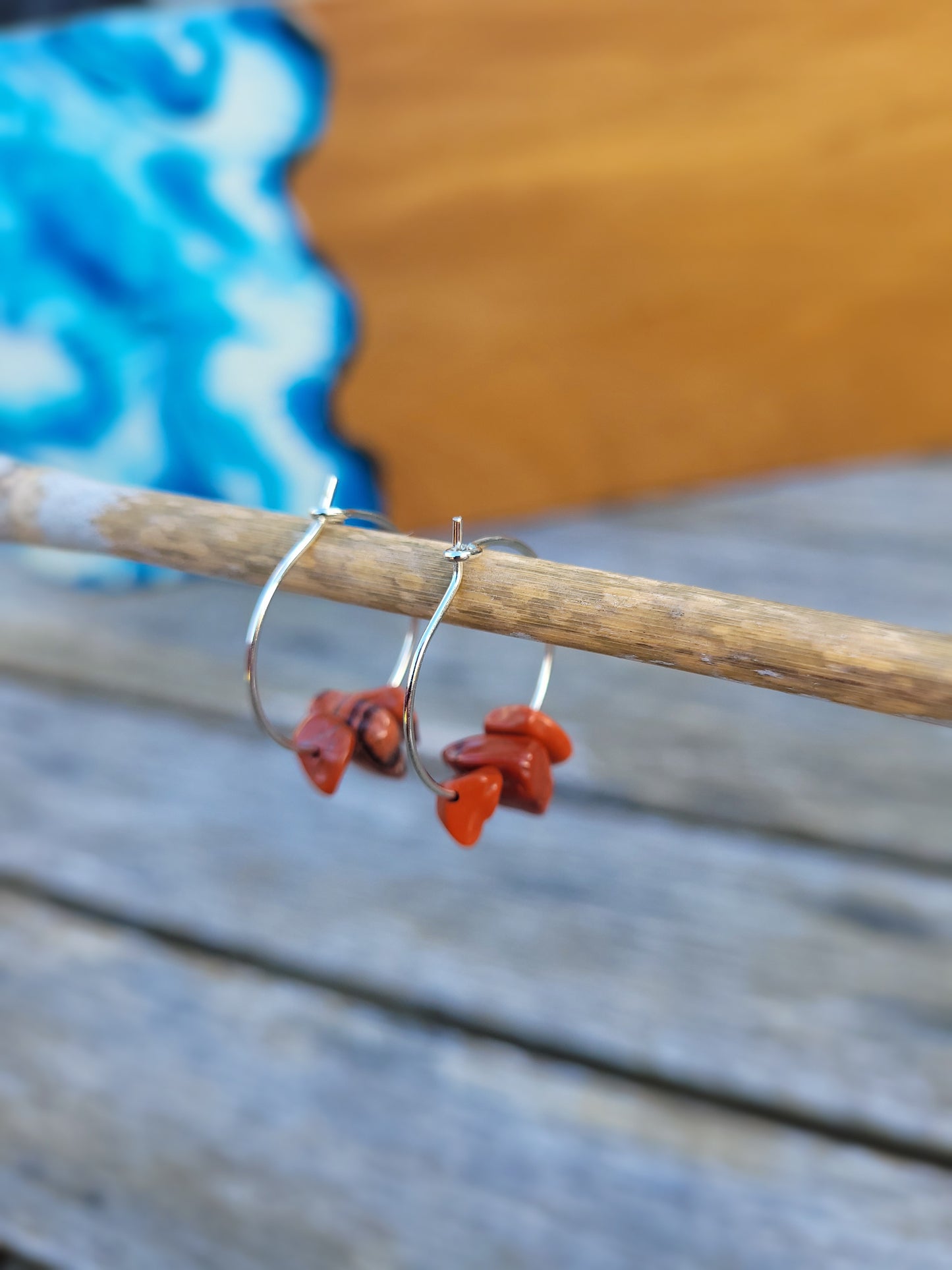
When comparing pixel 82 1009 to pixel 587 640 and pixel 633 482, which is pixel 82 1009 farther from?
pixel 633 482

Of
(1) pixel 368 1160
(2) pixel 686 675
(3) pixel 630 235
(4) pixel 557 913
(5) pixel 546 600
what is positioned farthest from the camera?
(3) pixel 630 235

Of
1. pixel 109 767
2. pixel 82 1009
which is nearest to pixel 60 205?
pixel 109 767

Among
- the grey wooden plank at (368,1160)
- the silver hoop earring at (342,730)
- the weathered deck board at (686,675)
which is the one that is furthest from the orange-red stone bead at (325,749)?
the weathered deck board at (686,675)

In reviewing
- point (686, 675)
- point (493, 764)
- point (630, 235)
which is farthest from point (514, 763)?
point (630, 235)

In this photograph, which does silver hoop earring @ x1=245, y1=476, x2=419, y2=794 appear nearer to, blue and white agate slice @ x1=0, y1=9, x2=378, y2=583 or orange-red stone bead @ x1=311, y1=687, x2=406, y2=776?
orange-red stone bead @ x1=311, y1=687, x2=406, y2=776

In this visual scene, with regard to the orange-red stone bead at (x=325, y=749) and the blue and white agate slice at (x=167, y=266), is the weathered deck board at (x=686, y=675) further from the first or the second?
the orange-red stone bead at (x=325, y=749)

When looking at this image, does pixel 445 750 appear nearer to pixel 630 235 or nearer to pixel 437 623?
pixel 437 623
